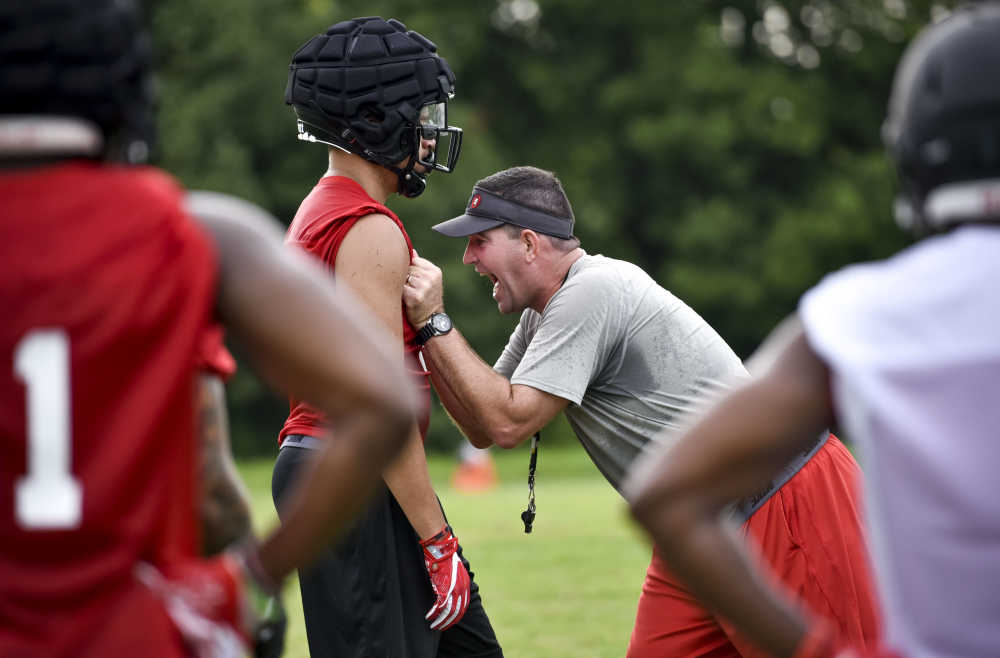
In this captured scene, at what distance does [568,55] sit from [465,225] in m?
33.1

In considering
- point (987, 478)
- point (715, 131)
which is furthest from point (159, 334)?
point (715, 131)

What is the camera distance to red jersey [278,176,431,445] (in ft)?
13.3

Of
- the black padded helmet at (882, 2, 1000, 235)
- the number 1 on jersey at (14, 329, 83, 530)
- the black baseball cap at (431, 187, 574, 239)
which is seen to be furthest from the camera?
the black baseball cap at (431, 187, 574, 239)

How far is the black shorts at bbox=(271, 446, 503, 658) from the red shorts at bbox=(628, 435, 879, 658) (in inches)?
25.5

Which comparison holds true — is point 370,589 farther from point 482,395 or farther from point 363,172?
point 363,172

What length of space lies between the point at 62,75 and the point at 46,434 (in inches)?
19.4

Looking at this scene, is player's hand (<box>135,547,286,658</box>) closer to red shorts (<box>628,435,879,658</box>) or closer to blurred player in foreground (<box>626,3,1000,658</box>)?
blurred player in foreground (<box>626,3,1000,658</box>)

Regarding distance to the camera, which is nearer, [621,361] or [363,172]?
[363,172]

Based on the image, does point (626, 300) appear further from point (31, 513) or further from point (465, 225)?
point (31, 513)

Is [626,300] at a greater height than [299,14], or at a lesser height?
greater

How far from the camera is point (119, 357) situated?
179cm

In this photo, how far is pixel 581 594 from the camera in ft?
30.8

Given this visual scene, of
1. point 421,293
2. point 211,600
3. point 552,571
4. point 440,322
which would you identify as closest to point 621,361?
point 440,322

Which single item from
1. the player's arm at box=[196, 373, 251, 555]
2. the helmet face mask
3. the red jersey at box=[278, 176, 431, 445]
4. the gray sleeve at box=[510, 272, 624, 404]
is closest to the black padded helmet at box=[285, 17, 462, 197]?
the helmet face mask
